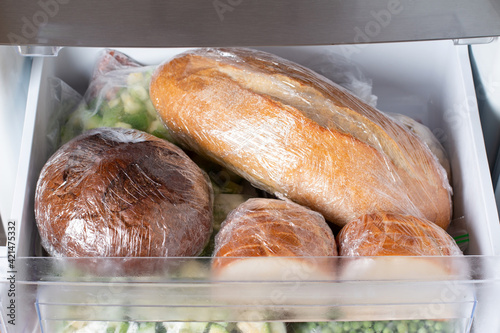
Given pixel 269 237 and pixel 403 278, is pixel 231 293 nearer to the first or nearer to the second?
pixel 269 237

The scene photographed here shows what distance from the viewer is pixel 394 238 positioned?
683mm

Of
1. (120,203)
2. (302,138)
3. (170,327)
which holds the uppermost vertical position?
(302,138)

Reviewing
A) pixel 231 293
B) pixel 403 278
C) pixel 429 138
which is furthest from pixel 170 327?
pixel 429 138

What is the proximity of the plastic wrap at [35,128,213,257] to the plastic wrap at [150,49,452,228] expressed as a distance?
0.08 metres

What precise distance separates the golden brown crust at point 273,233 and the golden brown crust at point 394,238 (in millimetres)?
34

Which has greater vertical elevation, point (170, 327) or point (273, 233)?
point (273, 233)

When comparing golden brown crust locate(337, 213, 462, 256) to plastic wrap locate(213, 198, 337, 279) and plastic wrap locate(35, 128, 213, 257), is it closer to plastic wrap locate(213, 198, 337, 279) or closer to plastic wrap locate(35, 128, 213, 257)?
plastic wrap locate(213, 198, 337, 279)

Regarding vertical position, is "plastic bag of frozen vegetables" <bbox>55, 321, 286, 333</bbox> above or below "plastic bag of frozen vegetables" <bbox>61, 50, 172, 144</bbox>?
below

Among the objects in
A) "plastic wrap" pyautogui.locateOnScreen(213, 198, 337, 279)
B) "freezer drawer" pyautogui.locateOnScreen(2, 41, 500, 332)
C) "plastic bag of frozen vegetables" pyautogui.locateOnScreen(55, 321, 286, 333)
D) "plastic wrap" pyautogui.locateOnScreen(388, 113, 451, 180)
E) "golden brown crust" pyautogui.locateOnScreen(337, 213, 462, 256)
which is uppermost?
"plastic wrap" pyautogui.locateOnScreen(388, 113, 451, 180)

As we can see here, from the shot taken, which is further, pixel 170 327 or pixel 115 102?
pixel 115 102

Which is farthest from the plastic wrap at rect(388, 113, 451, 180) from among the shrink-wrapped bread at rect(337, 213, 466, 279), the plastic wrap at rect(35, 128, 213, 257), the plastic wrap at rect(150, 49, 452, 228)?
the plastic wrap at rect(35, 128, 213, 257)

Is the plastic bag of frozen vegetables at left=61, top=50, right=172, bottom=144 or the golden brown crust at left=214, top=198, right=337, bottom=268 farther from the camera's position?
the plastic bag of frozen vegetables at left=61, top=50, right=172, bottom=144

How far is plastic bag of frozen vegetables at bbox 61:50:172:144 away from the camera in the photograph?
89 centimetres

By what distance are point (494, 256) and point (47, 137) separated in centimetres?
71
